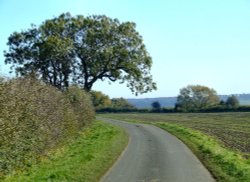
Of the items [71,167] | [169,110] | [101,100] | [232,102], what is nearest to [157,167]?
[71,167]

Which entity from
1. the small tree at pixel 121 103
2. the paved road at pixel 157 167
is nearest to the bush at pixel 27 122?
the paved road at pixel 157 167

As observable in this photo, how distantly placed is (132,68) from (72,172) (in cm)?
4671

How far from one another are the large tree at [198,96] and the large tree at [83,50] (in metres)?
77.8

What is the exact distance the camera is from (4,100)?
14891 mm

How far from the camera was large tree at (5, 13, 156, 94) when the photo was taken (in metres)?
58.6

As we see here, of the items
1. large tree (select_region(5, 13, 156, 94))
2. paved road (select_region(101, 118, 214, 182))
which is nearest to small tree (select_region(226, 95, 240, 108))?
large tree (select_region(5, 13, 156, 94))

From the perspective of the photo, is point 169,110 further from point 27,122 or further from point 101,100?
point 27,122

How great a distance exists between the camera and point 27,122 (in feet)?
59.3

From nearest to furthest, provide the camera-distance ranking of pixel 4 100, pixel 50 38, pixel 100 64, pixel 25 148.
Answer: pixel 4 100, pixel 25 148, pixel 50 38, pixel 100 64

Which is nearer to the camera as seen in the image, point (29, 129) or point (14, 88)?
point (14, 88)

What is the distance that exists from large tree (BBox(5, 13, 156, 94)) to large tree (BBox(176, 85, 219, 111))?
255 feet

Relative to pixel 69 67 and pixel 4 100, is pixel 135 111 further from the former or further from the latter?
pixel 4 100

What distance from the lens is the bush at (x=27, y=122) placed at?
49.5ft

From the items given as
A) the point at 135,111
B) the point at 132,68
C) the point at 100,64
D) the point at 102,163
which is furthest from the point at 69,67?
the point at 135,111
